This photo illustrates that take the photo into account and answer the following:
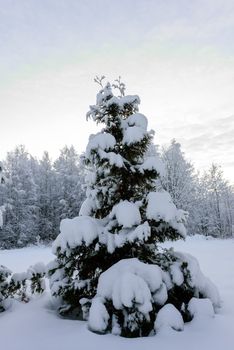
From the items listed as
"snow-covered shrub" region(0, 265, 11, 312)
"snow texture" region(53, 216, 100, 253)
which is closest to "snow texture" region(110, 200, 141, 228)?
"snow texture" region(53, 216, 100, 253)

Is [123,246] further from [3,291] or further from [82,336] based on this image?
[3,291]

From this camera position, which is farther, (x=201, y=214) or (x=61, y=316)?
(x=201, y=214)

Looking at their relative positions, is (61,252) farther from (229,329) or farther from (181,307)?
(229,329)

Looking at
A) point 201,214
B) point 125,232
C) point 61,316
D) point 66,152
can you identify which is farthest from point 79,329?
point 201,214

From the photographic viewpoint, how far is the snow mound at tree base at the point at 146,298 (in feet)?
17.5

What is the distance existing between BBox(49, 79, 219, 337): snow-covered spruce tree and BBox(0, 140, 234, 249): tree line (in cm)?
2500

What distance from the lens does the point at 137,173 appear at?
6902 mm

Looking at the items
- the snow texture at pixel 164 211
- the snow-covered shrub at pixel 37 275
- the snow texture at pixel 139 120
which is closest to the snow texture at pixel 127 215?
the snow texture at pixel 164 211

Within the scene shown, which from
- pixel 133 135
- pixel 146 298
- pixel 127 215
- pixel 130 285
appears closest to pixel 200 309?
pixel 146 298

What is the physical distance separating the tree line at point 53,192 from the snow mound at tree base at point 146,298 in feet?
83.3

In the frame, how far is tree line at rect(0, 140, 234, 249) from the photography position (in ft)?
116

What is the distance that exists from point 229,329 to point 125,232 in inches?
94.9

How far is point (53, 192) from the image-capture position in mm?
44438

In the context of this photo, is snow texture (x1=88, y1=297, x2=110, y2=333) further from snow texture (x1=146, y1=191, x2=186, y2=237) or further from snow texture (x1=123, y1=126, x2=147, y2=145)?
snow texture (x1=123, y1=126, x2=147, y2=145)
